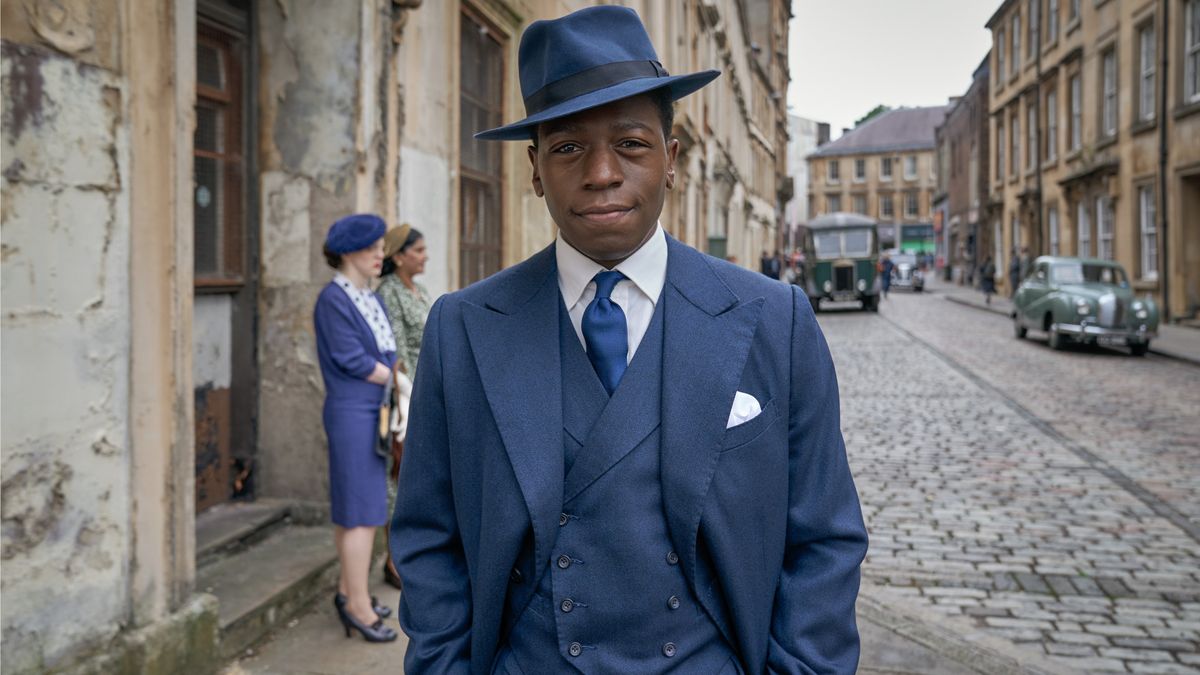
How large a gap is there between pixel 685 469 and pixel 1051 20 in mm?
34321

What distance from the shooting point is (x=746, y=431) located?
64.3 inches

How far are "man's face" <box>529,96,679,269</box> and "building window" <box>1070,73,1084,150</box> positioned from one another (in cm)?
2967

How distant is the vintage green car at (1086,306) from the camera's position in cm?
1616

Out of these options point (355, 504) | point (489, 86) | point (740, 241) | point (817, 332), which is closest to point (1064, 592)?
point (355, 504)

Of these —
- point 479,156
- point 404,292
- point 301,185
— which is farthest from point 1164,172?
point 404,292

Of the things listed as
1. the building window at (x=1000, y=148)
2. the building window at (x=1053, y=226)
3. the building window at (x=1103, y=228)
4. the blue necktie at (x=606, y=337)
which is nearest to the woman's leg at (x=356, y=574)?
the blue necktie at (x=606, y=337)

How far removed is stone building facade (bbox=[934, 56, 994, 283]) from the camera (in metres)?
43.0

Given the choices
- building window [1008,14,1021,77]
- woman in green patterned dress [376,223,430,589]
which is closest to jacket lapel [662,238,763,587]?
woman in green patterned dress [376,223,430,589]

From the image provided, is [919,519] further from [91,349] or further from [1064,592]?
[91,349]

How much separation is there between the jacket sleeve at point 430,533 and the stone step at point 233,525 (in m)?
3.27

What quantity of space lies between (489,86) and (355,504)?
200 inches

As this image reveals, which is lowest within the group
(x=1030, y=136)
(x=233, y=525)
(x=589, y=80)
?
(x=233, y=525)

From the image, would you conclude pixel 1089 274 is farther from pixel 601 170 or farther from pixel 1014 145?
pixel 1014 145

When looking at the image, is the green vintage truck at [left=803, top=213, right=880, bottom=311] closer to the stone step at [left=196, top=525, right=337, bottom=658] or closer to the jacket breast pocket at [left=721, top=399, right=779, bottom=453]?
the stone step at [left=196, top=525, right=337, bottom=658]
